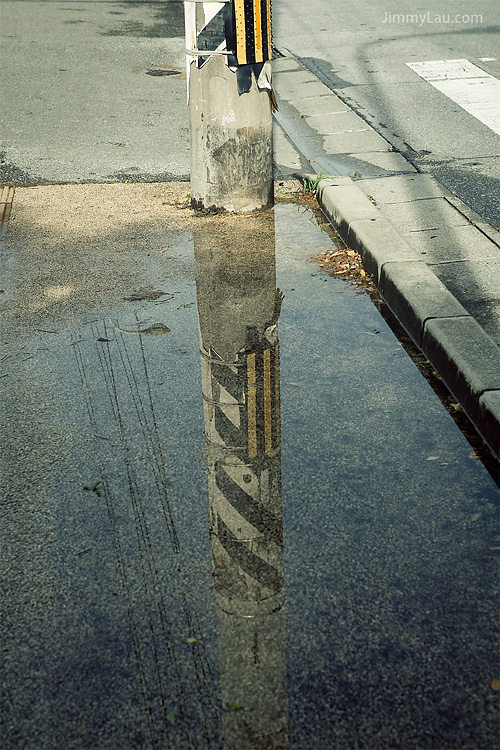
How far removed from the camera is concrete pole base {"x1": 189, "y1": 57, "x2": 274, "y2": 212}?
16.8 feet

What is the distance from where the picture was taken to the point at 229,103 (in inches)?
203

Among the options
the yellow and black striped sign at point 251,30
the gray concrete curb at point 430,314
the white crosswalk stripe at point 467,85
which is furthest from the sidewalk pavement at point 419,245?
the white crosswalk stripe at point 467,85

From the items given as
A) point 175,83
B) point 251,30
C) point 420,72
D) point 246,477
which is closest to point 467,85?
point 420,72

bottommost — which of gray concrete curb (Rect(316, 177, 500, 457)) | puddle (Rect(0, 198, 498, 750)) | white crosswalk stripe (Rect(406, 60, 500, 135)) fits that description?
puddle (Rect(0, 198, 498, 750))

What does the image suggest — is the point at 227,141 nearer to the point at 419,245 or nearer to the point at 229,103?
the point at 229,103

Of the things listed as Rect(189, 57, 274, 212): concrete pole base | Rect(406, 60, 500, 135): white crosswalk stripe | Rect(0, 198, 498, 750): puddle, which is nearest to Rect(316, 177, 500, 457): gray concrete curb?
Rect(0, 198, 498, 750): puddle

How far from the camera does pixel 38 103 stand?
9227mm

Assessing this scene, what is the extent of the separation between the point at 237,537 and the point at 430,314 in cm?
175

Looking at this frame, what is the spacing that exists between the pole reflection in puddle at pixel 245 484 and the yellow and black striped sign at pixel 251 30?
1.30 metres

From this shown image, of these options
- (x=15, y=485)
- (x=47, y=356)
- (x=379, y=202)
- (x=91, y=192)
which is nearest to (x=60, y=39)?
(x=91, y=192)

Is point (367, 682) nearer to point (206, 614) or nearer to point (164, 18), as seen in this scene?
point (206, 614)

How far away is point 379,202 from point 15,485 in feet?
12.9

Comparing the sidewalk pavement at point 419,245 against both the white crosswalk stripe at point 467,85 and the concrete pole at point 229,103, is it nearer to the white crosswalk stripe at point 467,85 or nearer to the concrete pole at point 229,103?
the concrete pole at point 229,103

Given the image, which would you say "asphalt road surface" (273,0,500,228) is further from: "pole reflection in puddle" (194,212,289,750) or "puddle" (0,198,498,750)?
"puddle" (0,198,498,750)
